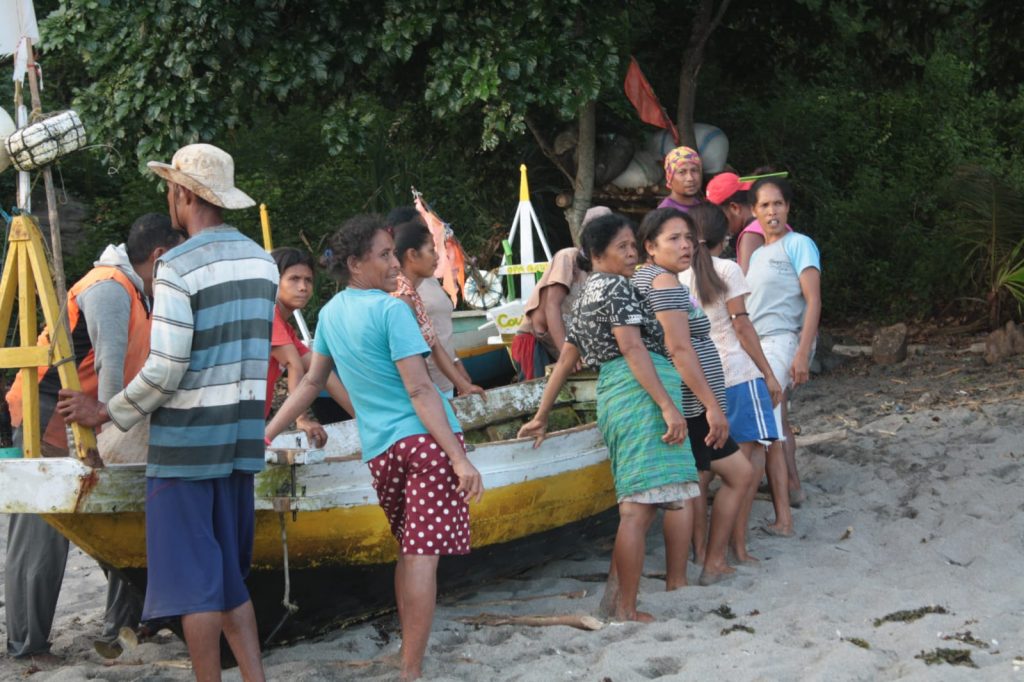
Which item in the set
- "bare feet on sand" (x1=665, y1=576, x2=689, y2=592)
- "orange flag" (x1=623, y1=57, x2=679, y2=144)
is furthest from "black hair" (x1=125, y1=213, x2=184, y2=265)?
"orange flag" (x1=623, y1=57, x2=679, y2=144)

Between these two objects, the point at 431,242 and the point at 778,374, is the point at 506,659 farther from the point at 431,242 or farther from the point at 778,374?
the point at 778,374

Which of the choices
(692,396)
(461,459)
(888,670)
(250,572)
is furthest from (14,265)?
(888,670)

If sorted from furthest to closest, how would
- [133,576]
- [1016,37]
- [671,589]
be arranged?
[1016,37] → [671,589] → [133,576]

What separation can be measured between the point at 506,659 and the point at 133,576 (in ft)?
4.48

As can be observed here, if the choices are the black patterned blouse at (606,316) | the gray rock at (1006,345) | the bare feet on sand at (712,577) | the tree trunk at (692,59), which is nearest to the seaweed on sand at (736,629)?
the bare feet on sand at (712,577)

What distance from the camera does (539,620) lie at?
4.82 metres

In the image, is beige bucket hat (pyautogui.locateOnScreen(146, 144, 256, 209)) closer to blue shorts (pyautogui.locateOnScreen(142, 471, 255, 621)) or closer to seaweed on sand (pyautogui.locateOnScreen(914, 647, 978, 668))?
blue shorts (pyautogui.locateOnScreen(142, 471, 255, 621))

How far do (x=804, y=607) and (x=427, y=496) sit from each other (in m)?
1.67

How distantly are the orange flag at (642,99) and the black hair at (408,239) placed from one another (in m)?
6.35

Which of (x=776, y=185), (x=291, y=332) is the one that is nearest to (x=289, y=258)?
(x=291, y=332)

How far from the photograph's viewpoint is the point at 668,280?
15.7 ft

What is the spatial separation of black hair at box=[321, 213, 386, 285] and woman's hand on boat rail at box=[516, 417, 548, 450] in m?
1.34

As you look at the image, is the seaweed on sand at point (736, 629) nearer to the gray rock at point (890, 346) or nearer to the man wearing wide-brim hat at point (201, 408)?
the man wearing wide-brim hat at point (201, 408)

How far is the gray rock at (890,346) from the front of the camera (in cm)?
1136
